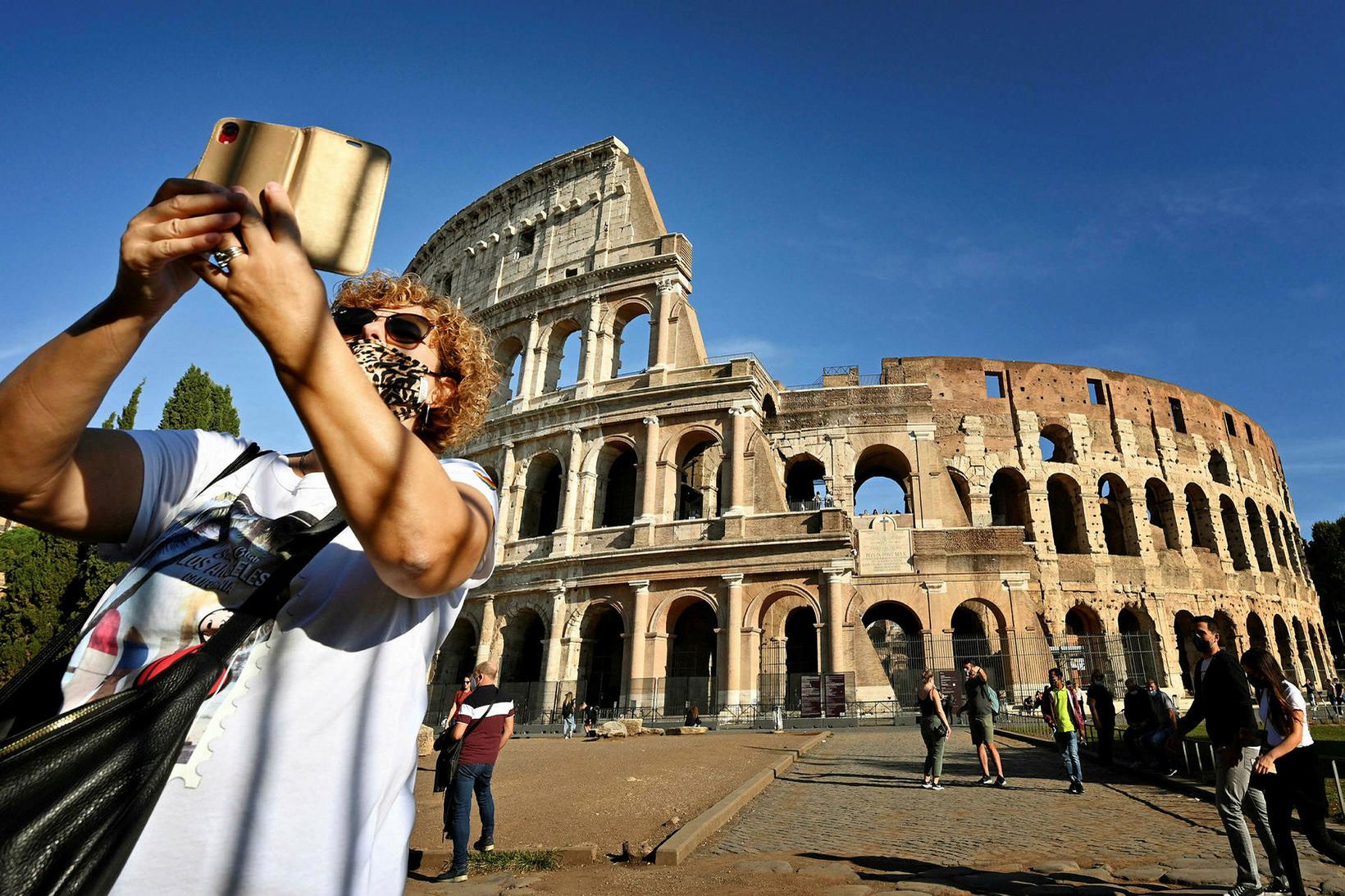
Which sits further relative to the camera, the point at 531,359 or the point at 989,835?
the point at 531,359

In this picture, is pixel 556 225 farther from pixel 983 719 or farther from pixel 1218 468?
pixel 1218 468

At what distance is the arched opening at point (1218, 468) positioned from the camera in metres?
31.1

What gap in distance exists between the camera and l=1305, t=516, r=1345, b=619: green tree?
40.7 m

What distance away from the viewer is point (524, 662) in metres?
22.8

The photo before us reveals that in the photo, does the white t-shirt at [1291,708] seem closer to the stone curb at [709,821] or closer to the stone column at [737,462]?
the stone curb at [709,821]

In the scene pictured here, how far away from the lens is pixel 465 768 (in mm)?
5703

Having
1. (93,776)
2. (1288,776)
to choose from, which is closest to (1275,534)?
(1288,776)

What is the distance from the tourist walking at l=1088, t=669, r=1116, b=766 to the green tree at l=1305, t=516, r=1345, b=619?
42.9 m

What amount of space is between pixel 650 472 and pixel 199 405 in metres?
12.2

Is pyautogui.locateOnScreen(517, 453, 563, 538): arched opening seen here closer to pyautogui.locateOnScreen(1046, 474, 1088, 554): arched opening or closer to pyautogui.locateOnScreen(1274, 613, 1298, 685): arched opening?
pyautogui.locateOnScreen(1046, 474, 1088, 554): arched opening

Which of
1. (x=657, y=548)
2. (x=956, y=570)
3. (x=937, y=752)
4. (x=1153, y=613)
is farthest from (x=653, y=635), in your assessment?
(x=1153, y=613)

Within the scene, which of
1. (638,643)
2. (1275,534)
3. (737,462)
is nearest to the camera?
(638,643)

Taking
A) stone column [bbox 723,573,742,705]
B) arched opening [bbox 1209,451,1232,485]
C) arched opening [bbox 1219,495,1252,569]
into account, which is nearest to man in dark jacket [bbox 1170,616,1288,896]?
stone column [bbox 723,573,742,705]

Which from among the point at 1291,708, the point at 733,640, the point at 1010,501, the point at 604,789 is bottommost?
the point at 604,789
